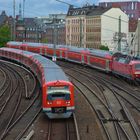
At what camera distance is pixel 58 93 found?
27.8 meters

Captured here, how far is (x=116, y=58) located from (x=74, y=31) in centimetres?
11972

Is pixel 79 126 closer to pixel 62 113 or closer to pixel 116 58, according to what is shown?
pixel 62 113

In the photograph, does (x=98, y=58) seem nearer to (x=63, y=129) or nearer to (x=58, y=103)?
(x=58, y=103)

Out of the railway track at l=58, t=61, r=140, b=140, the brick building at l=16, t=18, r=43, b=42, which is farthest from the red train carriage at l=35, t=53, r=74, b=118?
the brick building at l=16, t=18, r=43, b=42

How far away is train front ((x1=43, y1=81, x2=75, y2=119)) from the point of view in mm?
27375

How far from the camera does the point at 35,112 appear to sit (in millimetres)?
31219

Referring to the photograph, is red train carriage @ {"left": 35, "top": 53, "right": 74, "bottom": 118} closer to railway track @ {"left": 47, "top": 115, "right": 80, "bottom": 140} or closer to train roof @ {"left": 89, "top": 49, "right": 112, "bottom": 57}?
railway track @ {"left": 47, "top": 115, "right": 80, "bottom": 140}

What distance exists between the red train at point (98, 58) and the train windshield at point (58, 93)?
18627 millimetres

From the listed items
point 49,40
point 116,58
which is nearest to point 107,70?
point 116,58

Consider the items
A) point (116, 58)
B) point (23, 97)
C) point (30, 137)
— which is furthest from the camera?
point (116, 58)

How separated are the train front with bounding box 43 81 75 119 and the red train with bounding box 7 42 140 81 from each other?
61.9ft

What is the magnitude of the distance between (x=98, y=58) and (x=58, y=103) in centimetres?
3304

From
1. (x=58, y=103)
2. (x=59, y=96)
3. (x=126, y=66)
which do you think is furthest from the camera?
(x=126, y=66)

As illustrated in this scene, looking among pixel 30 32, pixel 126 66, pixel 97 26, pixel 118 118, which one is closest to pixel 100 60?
pixel 126 66
